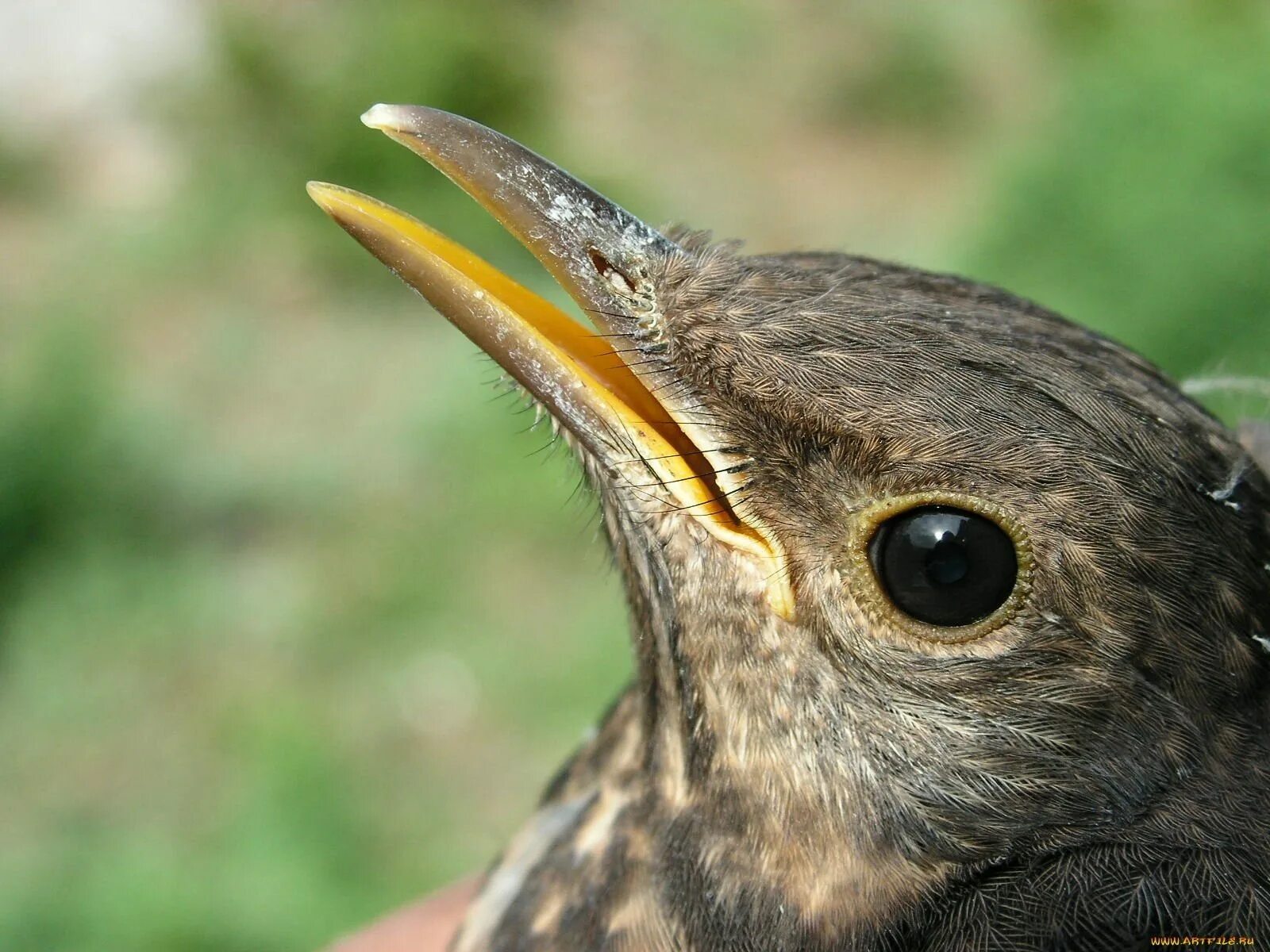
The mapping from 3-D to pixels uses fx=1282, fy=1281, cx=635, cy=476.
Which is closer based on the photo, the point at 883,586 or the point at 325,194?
the point at 883,586

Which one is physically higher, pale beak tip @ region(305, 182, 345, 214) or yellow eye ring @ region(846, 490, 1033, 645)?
pale beak tip @ region(305, 182, 345, 214)

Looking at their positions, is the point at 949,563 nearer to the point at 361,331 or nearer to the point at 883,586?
the point at 883,586

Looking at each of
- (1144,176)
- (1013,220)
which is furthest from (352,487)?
(1144,176)

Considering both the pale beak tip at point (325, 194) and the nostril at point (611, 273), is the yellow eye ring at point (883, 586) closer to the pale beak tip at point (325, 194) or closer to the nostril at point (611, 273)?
the nostril at point (611, 273)

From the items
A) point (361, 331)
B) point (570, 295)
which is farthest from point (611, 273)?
point (361, 331)

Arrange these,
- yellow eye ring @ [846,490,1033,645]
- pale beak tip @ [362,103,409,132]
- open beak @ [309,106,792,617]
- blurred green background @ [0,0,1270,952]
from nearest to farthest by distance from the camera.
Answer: yellow eye ring @ [846,490,1033,645] < open beak @ [309,106,792,617] < pale beak tip @ [362,103,409,132] < blurred green background @ [0,0,1270,952]

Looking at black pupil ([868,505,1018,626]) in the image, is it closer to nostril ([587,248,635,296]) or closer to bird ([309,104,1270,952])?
bird ([309,104,1270,952])

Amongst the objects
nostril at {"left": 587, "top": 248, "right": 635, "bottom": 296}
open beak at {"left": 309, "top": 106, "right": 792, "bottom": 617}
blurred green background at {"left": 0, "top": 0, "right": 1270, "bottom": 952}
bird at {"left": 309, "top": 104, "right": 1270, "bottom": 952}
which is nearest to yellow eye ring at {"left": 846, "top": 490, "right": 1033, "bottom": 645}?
bird at {"left": 309, "top": 104, "right": 1270, "bottom": 952}
